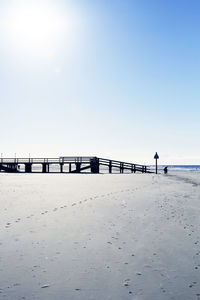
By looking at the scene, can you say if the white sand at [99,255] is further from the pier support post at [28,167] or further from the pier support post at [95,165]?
the pier support post at [28,167]

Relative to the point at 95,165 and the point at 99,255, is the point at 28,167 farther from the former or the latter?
the point at 99,255

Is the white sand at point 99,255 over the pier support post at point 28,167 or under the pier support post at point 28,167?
under

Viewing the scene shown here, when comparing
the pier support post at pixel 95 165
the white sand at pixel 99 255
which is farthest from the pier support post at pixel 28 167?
the white sand at pixel 99 255

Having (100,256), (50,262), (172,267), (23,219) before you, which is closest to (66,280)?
(50,262)

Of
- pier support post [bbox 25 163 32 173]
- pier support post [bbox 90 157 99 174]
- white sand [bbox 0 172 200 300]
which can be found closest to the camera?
white sand [bbox 0 172 200 300]

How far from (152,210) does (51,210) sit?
308cm

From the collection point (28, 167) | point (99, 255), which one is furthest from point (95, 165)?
point (99, 255)

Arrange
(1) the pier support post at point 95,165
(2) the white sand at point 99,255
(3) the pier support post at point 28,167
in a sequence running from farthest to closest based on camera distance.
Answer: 1. (3) the pier support post at point 28,167
2. (1) the pier support post at point 95,165
3. (2) the white sand at point 99,255

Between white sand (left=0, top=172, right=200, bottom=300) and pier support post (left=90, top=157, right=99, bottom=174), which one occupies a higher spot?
pier support post (left=90, top=157, right=99, bottom=174)

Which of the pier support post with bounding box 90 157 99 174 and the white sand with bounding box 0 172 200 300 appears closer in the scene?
the white sand with bounding box 0 172 200 300

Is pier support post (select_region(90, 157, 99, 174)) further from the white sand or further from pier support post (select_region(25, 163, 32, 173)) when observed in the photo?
the white sand

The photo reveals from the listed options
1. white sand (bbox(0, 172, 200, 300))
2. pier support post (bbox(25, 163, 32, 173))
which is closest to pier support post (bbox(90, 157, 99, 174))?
pier support post (bbox(25, 163, 32, 173))

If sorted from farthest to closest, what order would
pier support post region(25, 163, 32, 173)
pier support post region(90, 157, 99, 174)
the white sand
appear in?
pier support post region(25, 163, 32, 173) → pier support post region(90, 157, 99, 174) → the white sand

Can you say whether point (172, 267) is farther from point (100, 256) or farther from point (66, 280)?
point (66, 280)
